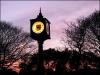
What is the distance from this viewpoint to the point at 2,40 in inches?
1718

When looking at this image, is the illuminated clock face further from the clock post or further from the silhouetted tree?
the silhouetted tree

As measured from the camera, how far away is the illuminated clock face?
9.87 m

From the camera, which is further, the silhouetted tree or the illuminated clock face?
the silhouetted tree

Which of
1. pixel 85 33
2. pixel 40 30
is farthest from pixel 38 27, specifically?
pixel 85 33

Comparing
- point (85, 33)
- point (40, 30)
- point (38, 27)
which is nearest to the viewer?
point (38, 27)

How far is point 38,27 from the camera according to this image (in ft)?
32.2

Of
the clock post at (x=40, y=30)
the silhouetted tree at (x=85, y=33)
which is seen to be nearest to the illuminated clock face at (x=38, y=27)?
the clock post at (x=40, y=30)

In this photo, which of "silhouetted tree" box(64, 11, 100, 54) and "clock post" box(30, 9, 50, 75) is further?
"silhouetted tree" box(64, 11, 100, 54)

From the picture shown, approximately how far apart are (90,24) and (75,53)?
8.85m

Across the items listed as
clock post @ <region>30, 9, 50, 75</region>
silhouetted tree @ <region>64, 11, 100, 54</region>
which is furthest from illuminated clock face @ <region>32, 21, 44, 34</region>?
silhouetted tree @ <region>64, 11, 100, 54</region>

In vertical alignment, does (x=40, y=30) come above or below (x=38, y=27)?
below

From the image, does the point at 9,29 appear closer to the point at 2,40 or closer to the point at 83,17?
the point at 2,40

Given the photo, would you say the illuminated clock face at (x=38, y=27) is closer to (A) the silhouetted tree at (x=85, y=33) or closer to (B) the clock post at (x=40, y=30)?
(B) the clock post at (x=40, y=30)

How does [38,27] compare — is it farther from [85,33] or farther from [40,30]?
[85,33]
